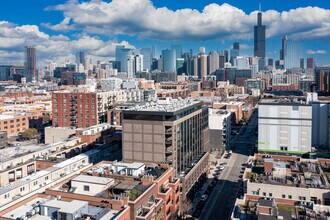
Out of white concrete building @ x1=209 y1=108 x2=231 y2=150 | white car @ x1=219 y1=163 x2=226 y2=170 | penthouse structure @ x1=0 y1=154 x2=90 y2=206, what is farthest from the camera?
white concrete building @ x1=209 y1=108 x2=231 y2=150

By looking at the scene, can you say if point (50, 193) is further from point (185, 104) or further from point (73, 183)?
point (185, 104)

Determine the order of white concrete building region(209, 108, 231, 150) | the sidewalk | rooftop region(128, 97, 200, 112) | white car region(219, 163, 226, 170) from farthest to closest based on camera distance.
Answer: white concrete building region(209, 108, 231, 150)
white car region(219, 163, 226, 170)
the sidewalk
rooftop region(128, 97, 200, 112)

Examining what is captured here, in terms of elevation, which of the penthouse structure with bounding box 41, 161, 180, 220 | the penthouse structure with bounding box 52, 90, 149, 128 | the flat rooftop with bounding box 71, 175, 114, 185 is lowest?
the penthouse structure with bounding box 41, 161, 180, 220

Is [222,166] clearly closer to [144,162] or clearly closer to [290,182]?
[144,162]

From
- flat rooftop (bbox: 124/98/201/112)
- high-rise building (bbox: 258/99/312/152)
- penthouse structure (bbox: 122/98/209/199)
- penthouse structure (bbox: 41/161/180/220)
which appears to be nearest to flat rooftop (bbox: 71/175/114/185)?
penthouse structure (bbox: 41/161/180/220)

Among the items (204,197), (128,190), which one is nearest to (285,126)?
(204,197)

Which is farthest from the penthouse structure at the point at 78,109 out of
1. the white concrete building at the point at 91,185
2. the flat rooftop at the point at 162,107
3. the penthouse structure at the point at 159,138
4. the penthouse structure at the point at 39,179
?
the white concrete building at the point at 91,185

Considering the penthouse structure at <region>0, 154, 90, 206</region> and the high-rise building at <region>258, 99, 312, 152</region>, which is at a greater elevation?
the high-rise building at <region>258, 99, 312, 152</region>

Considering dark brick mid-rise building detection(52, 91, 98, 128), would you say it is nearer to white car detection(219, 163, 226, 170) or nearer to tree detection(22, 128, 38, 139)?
tree detection(22, 128, 38, 139)
